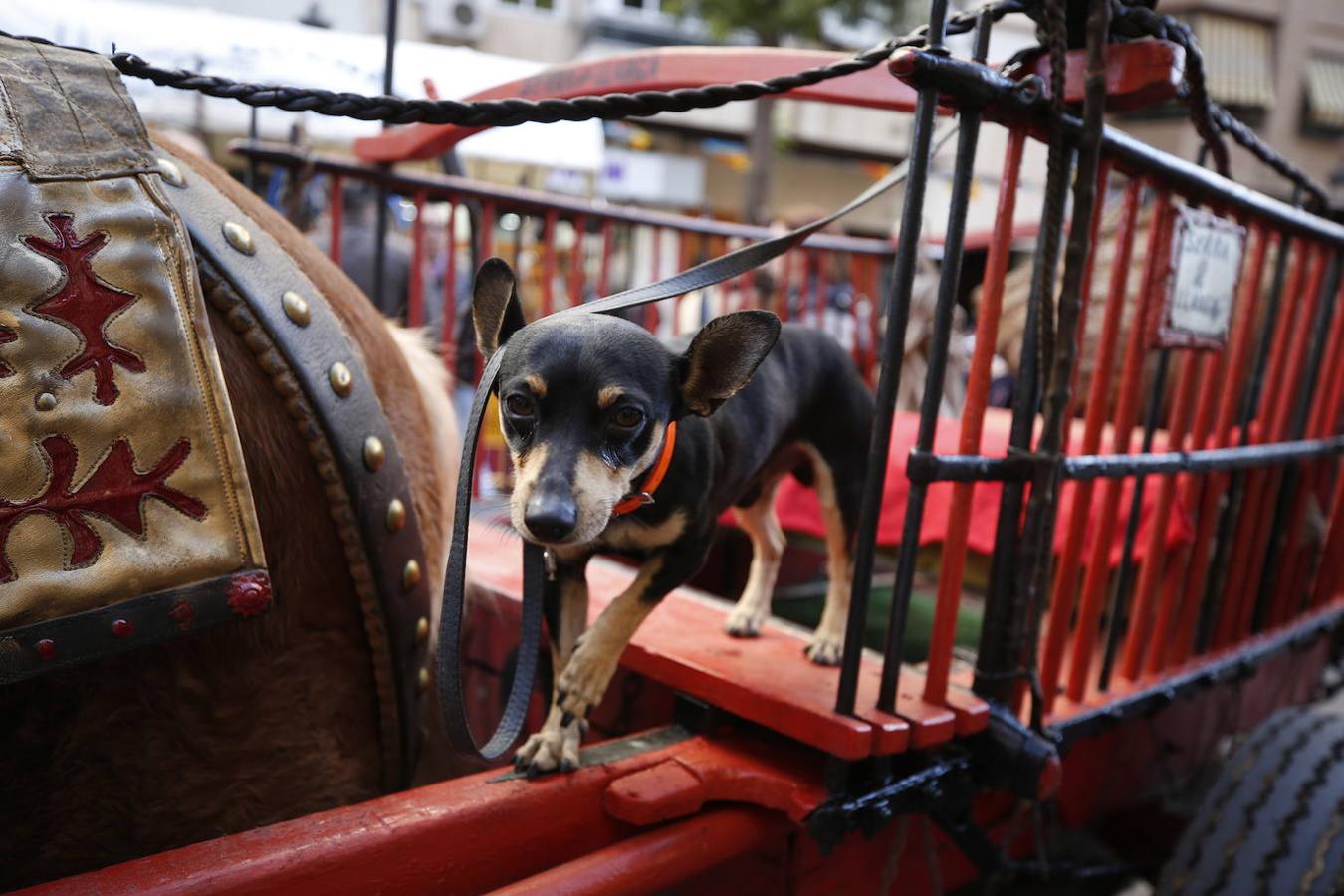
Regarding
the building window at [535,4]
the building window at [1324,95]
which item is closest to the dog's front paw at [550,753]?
the building window at [535,4]


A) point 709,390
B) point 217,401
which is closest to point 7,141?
point 217,401

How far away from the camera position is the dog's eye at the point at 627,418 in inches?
40.7

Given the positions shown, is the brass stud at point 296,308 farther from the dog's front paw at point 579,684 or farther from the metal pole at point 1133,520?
the metal pole at point 1133,520

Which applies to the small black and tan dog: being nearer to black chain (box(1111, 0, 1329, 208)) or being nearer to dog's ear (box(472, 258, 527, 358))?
dog's ear (box(472, 258, 527, 358))

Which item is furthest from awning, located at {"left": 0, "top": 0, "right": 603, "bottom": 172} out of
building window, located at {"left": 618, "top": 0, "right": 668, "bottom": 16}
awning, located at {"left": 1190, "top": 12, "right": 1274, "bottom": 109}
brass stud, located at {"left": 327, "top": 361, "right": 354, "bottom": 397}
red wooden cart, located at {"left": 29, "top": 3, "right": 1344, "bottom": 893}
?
awning, located at {"left": 1190, "top": 12, "right": 1274, "bottom": 109}

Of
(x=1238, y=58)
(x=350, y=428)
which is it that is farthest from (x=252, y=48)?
(x=1238, y=58)

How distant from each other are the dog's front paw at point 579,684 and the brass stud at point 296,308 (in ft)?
1.71

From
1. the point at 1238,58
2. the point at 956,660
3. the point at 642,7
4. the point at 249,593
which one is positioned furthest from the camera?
the point at 642,7

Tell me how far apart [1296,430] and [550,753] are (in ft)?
6.91

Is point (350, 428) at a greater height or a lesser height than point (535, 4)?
lesser

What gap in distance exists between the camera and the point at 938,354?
1.31 metres

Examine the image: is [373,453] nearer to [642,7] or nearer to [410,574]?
[410,574]

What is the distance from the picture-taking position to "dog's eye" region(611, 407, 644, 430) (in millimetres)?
1033

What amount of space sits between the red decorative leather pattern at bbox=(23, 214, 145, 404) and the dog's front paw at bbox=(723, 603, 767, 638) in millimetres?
1067
